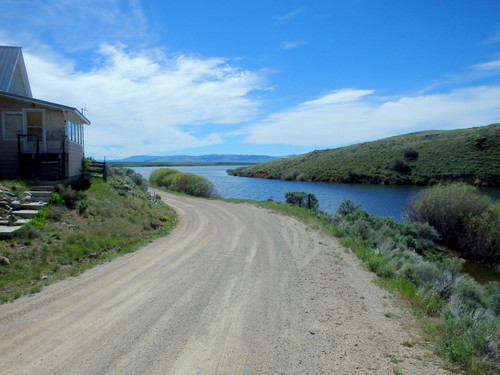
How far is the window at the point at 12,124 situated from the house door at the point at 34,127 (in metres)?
0.33

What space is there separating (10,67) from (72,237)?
15.8m

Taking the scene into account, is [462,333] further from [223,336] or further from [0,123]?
[0,123]

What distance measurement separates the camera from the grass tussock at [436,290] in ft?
15.9

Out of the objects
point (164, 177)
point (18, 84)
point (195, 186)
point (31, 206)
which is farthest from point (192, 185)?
point (31, 206)

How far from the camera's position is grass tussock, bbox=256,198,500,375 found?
484cm

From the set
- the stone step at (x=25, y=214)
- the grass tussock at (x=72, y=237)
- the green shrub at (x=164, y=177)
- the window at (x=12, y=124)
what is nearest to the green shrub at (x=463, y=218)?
the grass tussock at (x=72, y=237)

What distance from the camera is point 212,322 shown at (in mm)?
5594

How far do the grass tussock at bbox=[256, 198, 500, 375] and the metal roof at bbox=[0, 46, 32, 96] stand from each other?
18.4 m

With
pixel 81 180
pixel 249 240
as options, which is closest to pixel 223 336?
pixel 249 240

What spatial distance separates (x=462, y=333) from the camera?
546 cm

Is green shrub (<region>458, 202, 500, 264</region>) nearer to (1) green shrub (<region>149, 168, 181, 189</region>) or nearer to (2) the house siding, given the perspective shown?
(2) the house siding

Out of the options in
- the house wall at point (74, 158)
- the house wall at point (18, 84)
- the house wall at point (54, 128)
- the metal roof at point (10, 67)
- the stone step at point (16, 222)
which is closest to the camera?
the stone step at point (16, 222)

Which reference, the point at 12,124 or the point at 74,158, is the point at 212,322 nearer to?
the point at 74,158

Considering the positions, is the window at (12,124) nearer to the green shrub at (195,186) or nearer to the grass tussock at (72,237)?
the grass tussock at (72,237)
